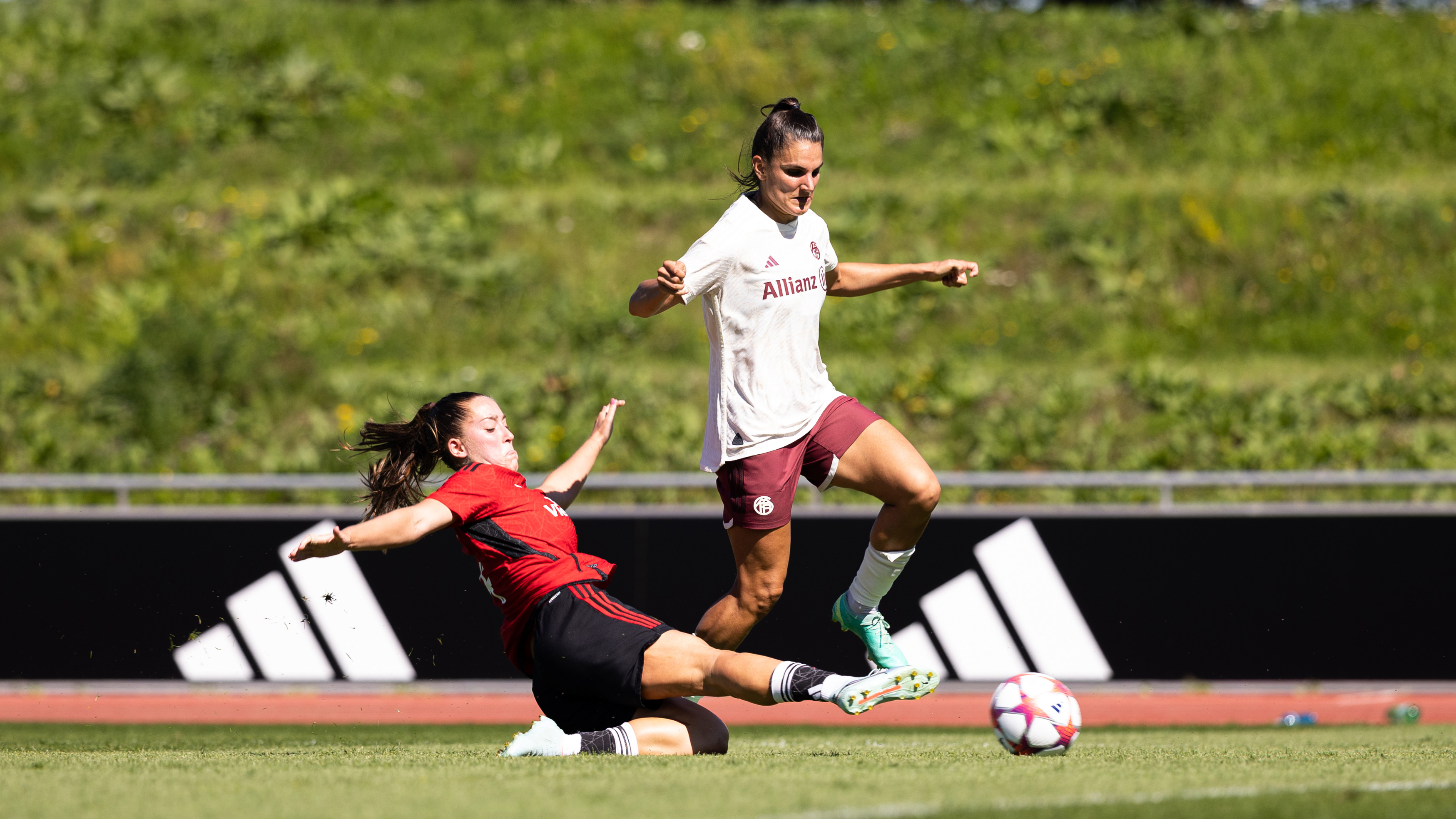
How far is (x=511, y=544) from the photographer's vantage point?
4961 millimetres

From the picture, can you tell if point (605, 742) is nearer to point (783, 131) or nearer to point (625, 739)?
point (625, 739)

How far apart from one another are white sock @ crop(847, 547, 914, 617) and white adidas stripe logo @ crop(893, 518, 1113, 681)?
130 inches

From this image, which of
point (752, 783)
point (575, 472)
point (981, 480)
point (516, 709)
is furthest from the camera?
point (516, 709)

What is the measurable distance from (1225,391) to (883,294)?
402cm

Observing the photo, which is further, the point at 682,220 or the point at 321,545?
the point at 682,220

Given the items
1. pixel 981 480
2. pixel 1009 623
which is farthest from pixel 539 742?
pixel 981 480

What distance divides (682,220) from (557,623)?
12311 millimetres

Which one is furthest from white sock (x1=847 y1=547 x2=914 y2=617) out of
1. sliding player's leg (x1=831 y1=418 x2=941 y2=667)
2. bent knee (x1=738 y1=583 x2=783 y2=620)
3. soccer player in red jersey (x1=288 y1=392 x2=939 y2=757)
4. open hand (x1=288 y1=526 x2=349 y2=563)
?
open hand (x1=288 y1=526 x2=349 y2=563)

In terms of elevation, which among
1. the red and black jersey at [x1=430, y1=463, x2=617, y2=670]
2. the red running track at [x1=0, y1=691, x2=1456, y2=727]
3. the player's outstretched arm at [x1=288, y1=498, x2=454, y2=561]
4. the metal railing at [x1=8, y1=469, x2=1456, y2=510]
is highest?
the player's outstretched arm at [x1=288, y1=498, x2=454, y2=561]

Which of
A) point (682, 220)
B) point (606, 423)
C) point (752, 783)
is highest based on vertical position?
point (682, 220)

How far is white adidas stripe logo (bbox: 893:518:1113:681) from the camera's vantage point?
8.72 metres

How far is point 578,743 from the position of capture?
4879 mm

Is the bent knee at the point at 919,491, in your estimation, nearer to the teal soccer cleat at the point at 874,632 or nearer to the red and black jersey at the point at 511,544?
the teal soccer cleat at the point at 874,632

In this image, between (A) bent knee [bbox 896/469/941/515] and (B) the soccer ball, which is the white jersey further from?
(B) the soccer ball
